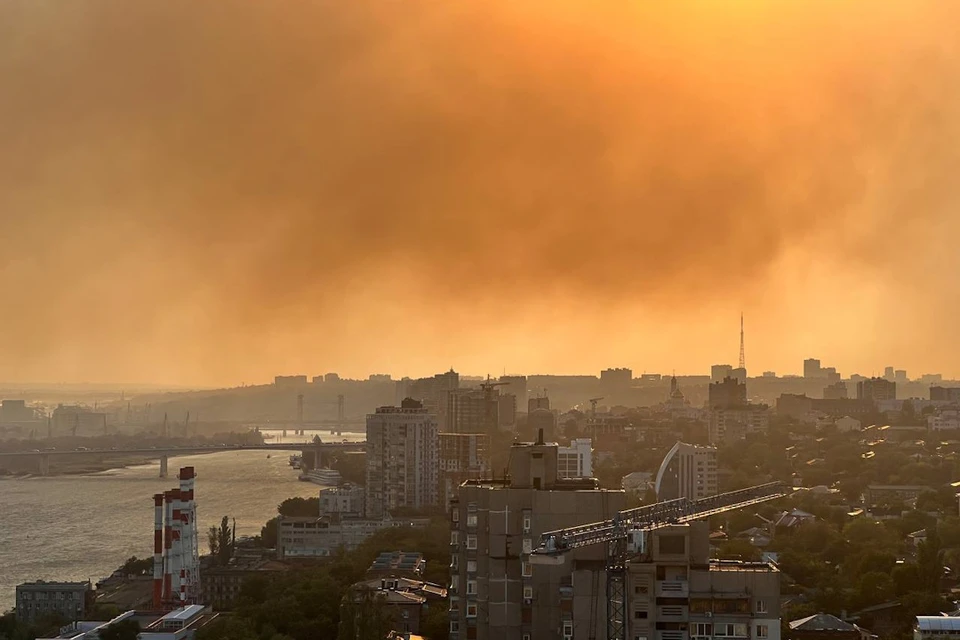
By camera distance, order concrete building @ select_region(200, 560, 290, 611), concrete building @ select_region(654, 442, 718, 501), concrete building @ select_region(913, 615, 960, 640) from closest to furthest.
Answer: concrete building @ select_region(913, 615, 960, 640) → concrete building @ select_region(200, 560, 290, 611) → concrete building @ select_region(654, 442, 718, 501)

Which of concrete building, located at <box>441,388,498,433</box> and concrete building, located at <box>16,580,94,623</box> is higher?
concrete building, located at <box>441,388,498,433</box>

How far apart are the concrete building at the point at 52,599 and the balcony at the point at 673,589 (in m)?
9.05

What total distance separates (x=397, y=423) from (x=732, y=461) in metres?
6.43

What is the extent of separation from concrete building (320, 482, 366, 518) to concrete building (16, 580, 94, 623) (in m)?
8.23

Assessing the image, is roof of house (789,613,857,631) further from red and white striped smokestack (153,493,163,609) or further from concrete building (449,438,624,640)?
red and white striped smokestack (153,493,163,609)

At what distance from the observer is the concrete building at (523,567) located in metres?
6.29

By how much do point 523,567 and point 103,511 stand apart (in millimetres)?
21633

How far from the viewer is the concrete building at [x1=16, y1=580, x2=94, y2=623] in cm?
1387

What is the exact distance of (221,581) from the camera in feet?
52.8

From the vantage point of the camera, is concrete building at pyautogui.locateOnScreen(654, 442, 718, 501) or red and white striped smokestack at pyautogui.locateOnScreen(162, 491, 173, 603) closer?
red and white striped smokestack at pyautogui.locateOnScreen(162, 491, 173, 603)

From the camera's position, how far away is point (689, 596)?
19.3 feet

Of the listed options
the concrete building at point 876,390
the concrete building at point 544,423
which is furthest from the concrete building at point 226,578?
the concrete building at point 876,390

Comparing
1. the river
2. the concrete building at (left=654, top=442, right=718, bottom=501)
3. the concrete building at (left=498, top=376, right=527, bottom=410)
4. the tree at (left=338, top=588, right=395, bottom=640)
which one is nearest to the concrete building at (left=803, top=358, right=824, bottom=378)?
the concrete building at (left=498, top=376, right=527, bottom=410)

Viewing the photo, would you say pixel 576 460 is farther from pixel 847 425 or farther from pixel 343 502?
pixel 847 425
